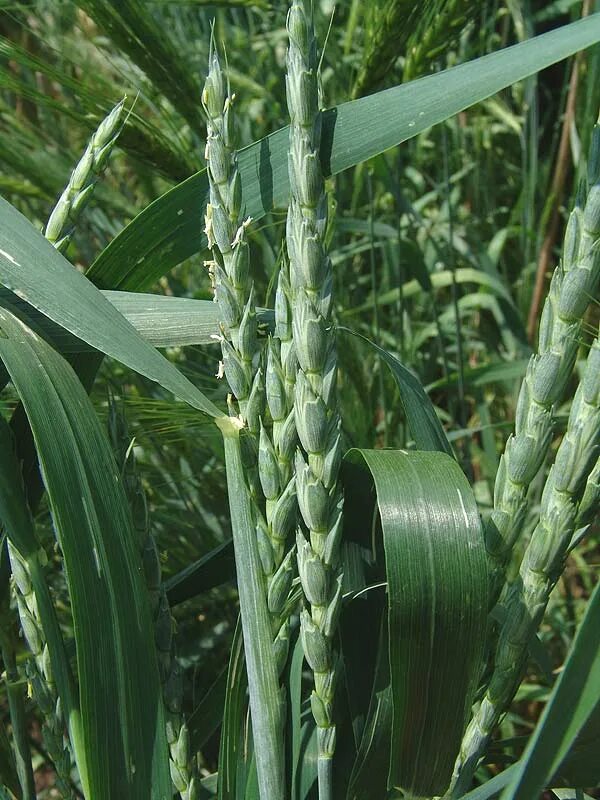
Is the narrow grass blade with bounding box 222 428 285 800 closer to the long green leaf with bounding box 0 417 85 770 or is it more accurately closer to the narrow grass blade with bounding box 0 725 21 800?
the long green leaf with bounding box 0 417 85 770

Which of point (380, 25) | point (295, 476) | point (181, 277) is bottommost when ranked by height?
point (295, 476)

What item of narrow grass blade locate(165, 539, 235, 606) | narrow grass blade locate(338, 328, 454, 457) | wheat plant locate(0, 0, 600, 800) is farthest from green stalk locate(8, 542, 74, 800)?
narrow grass blade locate(338, 328, 454, 457)

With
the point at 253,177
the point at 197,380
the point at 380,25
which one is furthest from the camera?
the point at 197,380

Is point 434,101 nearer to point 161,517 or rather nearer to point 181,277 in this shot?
point 161,517

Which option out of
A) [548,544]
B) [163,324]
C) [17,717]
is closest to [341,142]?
[163,324]

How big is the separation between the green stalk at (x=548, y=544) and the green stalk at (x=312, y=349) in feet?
0.28

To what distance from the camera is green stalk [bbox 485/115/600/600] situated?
37 centimetres

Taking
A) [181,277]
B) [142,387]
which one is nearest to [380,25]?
[142,387]

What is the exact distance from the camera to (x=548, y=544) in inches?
15.8

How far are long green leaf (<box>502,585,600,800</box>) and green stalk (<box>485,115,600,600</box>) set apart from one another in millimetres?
103

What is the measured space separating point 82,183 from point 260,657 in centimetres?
31

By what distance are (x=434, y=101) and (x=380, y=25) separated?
0.33 metres

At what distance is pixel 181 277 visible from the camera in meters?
1.39

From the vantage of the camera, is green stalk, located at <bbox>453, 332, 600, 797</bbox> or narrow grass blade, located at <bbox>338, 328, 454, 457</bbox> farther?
narrow grass blade, located at <bbox>338, 328, 454, 457</bbox>
